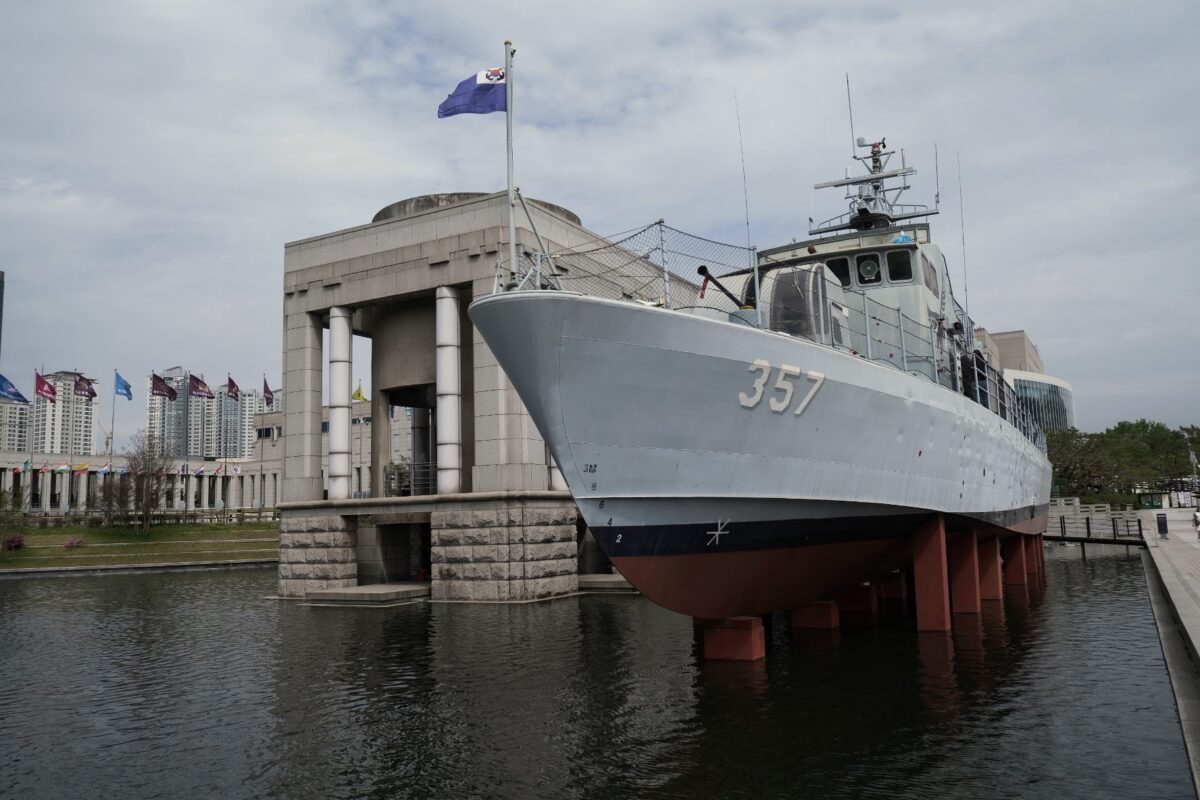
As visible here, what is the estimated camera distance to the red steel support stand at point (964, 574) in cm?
2072

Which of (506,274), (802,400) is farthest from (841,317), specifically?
(506,274)

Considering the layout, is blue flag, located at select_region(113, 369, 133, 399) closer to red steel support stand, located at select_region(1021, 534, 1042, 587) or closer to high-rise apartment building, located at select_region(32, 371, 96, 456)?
red steel support stand, located at select_region(1021, 534, 1042, 587)

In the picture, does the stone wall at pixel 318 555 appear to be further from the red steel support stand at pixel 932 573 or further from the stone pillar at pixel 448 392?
the red steel support stand at pixel 932 573

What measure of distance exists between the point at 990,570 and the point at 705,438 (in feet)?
50.6

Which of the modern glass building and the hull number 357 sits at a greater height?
the modern glass building

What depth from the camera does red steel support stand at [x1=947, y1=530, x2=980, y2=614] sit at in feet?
68.0

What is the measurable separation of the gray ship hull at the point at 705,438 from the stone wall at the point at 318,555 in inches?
793

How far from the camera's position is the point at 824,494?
1414 cm

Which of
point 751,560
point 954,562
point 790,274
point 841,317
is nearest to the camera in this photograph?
point 751,560

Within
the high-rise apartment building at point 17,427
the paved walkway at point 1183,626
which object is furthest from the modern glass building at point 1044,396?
the high-rise apartment building at point 17,427

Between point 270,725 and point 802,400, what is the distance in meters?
9.12

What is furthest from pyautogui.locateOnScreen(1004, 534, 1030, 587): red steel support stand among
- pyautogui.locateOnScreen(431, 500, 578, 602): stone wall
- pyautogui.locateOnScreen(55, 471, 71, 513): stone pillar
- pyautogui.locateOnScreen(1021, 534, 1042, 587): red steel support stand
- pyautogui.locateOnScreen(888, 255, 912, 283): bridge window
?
pyautogui.locateOnScreen(55, 471, 71, 513): stone pillar

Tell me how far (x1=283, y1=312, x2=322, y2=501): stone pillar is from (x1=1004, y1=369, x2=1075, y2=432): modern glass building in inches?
4001

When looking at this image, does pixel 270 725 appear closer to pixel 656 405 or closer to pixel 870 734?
pixel 656 405
